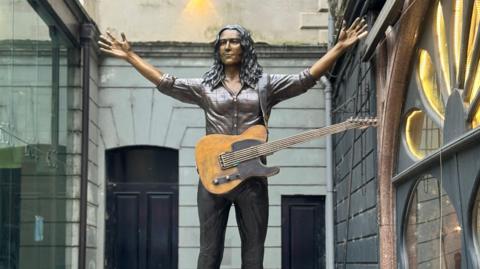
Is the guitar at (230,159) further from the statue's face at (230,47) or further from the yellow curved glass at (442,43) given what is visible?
the yellow curved glass at (442,43)

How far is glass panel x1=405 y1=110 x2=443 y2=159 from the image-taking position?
634cm

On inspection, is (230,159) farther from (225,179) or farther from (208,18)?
(208,18)

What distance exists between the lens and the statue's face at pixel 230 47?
545cm

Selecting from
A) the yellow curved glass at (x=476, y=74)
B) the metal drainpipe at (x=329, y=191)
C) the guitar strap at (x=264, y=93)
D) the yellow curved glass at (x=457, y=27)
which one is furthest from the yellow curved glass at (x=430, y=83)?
the metal drainpipe at (x=329, y=191)

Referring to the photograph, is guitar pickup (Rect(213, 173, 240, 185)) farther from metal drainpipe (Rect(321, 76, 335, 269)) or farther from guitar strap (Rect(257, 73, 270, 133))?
metal drainpipe (Rect(321, 76, 335, 269))

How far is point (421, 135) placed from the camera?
693cm

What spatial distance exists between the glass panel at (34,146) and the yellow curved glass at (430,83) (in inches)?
191

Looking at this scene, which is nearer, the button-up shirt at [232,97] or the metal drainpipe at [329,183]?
the button-up shirt at [232,97]

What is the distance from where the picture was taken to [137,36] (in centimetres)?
1374

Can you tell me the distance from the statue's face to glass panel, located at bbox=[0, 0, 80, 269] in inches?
174

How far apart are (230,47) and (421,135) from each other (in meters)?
2.31

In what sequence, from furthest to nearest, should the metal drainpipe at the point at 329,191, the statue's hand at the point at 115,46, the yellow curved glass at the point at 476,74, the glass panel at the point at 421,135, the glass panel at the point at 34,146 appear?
1. the metal drainpipe at the point at 329,191
2. the glass panel at the point at 34,146
3. the glass panel at the point at 421,135
4. the statue's hand at the point at 115,46
5. the yellow curved glass at the point at 476,74

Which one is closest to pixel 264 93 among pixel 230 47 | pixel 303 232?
pixel 230 47

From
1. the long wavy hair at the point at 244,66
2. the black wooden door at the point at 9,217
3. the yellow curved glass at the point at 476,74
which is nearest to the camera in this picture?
the yellow curved glass at the point at 476,74
